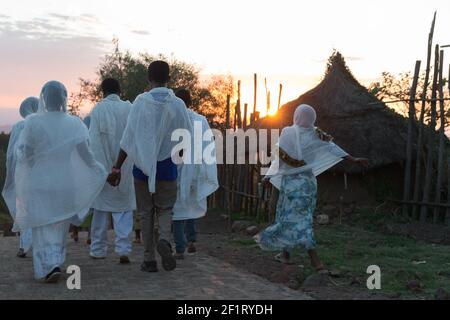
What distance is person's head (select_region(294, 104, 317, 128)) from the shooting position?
672 cm

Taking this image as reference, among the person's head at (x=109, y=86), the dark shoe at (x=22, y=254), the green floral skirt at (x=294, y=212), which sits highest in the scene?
the person's head at (x=109, y=86)

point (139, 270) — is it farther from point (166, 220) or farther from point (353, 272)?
point (353, 272)

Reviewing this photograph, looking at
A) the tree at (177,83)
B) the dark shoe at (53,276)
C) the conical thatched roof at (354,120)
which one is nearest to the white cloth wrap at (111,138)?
the dark shoe at (53,276)

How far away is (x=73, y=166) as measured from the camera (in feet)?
20.3

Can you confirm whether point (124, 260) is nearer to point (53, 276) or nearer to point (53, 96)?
point (53, 276)

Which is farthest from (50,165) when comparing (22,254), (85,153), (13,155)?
(22,254)

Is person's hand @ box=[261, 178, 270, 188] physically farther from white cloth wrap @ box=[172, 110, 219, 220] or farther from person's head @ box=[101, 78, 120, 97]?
person's head @ box=[101, 78, 120, 97]

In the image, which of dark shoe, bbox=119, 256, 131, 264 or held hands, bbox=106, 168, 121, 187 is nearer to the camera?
held hands, bbox=106, 168, 121, 187

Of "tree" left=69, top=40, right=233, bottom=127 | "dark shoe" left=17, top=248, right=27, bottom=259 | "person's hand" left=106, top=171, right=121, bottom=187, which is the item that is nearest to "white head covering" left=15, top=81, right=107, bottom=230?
"person's hand" left=106, top=171, right=121, bottom=187

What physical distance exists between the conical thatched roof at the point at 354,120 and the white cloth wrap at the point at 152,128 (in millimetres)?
6558

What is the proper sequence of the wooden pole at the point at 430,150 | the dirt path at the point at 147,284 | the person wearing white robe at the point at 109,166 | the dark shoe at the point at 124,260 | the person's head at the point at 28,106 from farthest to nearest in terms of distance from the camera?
the wooden pole at the point at 430,150, the person's head at the point at 28,106, the person wearing white robe at the point at 109,166, the dark shoe at the point at 124,260, the dirt path at the point at 147,284

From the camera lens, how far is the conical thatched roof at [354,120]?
40.3ft

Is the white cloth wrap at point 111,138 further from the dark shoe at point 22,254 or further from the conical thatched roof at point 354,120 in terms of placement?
the conical thatched roof at point 354,120

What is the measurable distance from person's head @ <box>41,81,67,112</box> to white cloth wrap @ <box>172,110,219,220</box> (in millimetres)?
1695
